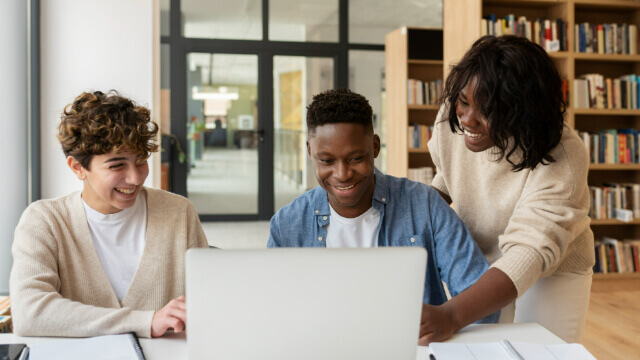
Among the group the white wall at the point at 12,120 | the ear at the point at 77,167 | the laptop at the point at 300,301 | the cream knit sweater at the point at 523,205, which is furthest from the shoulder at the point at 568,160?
the white wall at the point at 12,120

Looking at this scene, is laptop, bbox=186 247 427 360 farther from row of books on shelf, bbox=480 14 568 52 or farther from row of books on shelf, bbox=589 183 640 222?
row of books on shelf, bbox=589 183 640 222

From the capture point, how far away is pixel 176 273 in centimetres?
149

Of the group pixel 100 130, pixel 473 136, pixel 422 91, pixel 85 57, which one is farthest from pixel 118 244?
pixel 422 91

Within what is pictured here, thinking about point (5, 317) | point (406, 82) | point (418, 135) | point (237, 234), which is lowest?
point (237, 234)

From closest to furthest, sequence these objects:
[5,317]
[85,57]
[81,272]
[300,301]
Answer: [300,301]
[81,272]
[5,317]
[85,57]

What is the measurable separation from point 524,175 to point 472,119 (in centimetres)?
26

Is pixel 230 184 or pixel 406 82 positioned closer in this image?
pixel 406 82

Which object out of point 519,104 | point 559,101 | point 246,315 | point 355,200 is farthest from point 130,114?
point 559,101

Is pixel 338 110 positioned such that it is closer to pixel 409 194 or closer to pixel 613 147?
pixel 409 194

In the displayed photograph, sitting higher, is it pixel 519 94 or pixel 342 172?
pixel 519 94

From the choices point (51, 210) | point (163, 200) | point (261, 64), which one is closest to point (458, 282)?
point (163, 200)

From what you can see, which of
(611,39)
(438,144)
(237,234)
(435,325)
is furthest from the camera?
(237,234)

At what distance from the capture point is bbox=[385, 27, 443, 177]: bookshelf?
5.49m

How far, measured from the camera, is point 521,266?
127 cm
